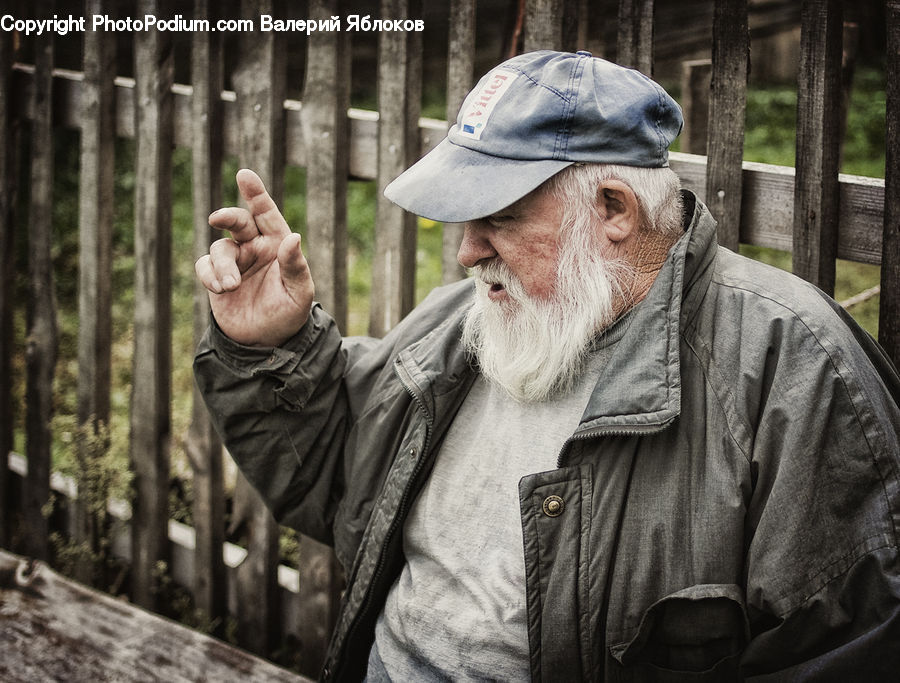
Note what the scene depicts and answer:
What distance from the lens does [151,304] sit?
3.23 m

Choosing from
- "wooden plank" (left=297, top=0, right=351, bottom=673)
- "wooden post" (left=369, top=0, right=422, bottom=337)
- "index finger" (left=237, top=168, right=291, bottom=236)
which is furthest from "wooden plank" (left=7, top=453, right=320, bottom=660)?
"index finger" (left=237, top=168, right=291, bottom=236)

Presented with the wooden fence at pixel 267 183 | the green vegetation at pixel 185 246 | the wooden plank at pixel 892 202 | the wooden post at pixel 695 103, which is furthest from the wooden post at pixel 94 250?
the wooden plank at pixel 892 202

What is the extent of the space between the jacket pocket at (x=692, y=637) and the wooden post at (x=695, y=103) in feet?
5.99

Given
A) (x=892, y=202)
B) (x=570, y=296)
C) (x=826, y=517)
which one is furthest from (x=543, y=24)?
(x=826, y=517)

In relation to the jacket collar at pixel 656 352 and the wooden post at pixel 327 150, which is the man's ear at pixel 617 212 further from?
the wooden post at pixel 327 150

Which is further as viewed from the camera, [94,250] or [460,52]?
[94,250]

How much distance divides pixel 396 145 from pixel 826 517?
59.9 inches

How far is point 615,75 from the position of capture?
195 cm

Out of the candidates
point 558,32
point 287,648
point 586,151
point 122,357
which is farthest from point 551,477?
point 122,357

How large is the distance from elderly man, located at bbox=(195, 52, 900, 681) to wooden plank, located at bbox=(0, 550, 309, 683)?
0.49 metres

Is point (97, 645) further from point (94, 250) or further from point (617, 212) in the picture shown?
point (617, 212)

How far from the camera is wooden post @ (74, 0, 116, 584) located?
128 inches

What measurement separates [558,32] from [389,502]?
1212 millimetres

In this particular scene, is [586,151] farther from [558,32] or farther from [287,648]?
[287,648]
